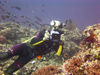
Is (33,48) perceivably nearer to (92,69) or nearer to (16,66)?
(16,66)

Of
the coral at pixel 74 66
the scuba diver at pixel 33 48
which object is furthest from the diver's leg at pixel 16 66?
the coral at pixel 74 66

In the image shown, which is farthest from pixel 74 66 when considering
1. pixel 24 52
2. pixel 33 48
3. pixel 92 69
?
pixel 24 52

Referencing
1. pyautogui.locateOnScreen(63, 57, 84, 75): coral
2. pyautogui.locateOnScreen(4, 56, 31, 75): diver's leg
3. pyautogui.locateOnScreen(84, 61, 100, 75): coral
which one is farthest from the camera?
pyautogui.locateOnScreen(4, 56, 31, 75): diver's leg

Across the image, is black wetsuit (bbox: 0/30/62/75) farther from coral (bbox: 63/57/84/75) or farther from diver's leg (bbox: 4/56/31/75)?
coral (bbox: 63/57/84/75)

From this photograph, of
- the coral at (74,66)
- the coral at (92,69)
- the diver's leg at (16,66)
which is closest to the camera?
the coral at (92,69)

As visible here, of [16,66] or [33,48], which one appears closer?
[16,66]

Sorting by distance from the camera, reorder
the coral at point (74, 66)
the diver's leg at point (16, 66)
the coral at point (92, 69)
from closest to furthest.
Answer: the coral at point (92, 69), the coral at point (74, 66), the diver's leg at point (16, 66)

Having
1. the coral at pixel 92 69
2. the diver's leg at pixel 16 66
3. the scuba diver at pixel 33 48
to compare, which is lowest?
the diver's leg at pixel 16 66

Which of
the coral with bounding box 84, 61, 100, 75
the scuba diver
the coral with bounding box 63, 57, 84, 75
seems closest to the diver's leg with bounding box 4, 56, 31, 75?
the scuba diver

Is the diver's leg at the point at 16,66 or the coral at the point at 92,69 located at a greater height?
the coral at the point at 92,69

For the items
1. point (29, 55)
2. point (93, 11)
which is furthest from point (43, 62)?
point (93, 11)

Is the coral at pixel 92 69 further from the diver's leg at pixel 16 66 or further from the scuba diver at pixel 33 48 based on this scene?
the diver's leg at pixel 16 66

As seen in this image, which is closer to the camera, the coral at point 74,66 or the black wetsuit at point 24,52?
the coral at point 74,66

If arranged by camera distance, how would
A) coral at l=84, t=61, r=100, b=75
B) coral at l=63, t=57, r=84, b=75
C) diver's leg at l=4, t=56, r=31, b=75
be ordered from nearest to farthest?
coral at l=84, t=61, r=100, b=75 < coral at l=63, t=57, r=84, b=75 < diver's leg at l=4, t=56, r=31, b=75
